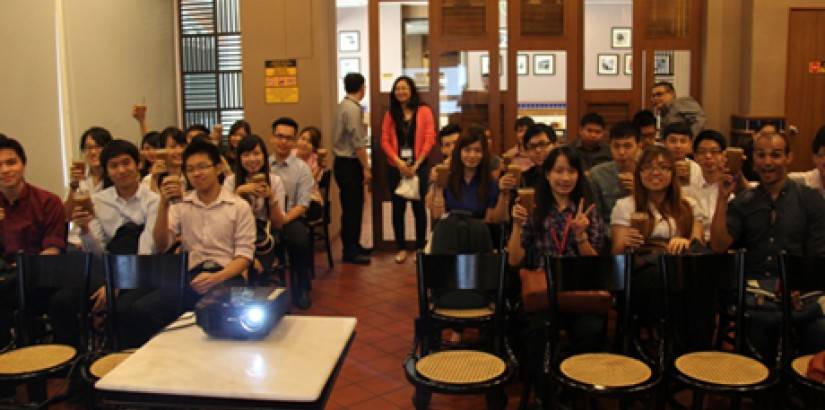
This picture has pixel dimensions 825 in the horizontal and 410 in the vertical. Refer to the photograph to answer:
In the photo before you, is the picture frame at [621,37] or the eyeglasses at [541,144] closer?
the eyeglasses at [541,144]

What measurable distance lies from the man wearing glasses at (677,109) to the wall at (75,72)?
491 centimetres

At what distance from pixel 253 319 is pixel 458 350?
0.95 metres

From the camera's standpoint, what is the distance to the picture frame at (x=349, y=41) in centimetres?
1292

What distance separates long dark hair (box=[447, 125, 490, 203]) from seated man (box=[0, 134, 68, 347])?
219 cm

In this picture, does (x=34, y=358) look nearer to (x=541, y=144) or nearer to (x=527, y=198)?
(x=527, y=198)

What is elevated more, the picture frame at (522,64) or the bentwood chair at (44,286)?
the picture frame at (522,64)

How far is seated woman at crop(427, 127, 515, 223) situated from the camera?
177 inches

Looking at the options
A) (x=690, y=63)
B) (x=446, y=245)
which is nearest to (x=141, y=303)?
(x=446, y=245)

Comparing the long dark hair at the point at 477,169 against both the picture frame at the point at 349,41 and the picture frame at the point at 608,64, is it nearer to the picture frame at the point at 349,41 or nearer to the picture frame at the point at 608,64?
the picture frame at the point at 608,64

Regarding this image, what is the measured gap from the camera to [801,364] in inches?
117

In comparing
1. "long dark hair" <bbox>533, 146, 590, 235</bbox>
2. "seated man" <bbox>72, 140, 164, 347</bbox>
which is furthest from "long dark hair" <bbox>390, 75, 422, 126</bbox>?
"long dark hair" <bbox>533, 146, 590, 235</bbox>

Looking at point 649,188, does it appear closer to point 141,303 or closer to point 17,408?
point 141,303

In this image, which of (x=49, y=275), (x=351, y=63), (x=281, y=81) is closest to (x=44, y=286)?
(x=49, y=275)

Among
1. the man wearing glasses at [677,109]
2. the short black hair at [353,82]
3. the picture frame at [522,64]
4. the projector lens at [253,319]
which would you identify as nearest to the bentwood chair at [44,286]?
the projector lens at [253,319]
